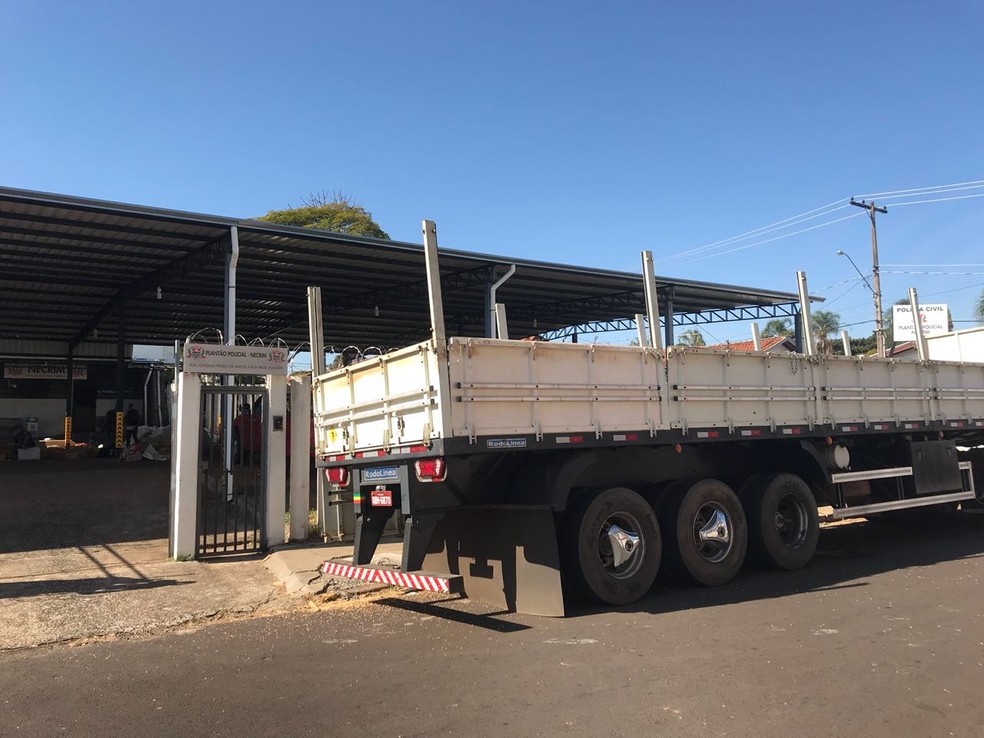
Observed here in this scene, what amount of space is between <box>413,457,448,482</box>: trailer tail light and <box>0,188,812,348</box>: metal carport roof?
996 cm

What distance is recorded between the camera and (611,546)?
728cm

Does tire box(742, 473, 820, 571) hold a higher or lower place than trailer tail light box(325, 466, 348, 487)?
lower

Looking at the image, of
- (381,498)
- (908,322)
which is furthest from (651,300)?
(908,322)

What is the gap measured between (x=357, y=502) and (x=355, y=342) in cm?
2422

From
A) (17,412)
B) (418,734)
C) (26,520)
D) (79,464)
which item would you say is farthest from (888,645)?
(17,412)

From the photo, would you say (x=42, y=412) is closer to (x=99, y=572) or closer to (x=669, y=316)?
(x=669, y=316)

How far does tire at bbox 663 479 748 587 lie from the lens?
25.2 feet

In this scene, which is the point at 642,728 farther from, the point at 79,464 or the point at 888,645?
the point at 79,464

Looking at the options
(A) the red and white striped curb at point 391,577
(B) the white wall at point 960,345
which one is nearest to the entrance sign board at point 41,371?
(A) the red and white striped curb at point 391,577

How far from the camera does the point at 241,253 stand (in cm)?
1714

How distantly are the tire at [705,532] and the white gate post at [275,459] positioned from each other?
5480 mm

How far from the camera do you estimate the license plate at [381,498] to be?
7.10m

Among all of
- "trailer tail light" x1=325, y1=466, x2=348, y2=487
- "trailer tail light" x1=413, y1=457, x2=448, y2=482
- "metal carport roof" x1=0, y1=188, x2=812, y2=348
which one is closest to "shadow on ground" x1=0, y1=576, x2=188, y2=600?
"trailer tail light" x1=325, y1=466, x2=348, y2=487

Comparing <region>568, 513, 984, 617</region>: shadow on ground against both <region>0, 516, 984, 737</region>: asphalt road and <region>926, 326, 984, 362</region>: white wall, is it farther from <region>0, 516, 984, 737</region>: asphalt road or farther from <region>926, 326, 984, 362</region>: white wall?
<region>926, 326, 984, 362</region>: white wall
